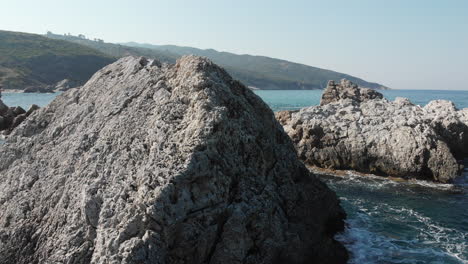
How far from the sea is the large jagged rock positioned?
9.48ft

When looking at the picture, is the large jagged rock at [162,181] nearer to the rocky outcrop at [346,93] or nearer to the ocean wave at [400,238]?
the ocean wave at [400,238]

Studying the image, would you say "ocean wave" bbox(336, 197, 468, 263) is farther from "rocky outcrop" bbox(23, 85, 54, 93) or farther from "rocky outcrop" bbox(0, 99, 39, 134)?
"rocky outcrop" bbox(23, 85, 54, 93)

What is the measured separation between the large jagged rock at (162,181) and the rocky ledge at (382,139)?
19263 millimetres

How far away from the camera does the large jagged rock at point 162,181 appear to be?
1011cm

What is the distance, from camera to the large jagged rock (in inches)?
398

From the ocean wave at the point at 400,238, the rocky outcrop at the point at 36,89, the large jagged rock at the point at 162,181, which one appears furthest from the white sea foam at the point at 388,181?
the rocky outcrop at the point at 36,89

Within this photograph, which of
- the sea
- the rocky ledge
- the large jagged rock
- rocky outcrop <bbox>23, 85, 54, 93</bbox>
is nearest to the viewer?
the large jagged rock

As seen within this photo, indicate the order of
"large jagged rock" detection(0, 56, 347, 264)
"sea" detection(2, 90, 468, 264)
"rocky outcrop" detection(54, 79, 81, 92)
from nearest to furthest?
"large jagged rock" detection(0, 56, 347, 264) < "sea" detection(2, 90, 468, 264) < "rocky outcrop" detection(54, 79, 81, 92)

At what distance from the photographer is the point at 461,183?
3058cm

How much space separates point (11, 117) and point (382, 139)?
5297 cm

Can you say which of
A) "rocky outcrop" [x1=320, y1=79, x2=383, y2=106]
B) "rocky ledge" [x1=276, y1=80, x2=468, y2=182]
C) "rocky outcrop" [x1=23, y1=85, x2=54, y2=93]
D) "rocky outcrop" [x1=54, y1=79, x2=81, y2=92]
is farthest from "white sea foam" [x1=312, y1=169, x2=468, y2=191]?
"rocky outcrop" [x1=54, y1=79, x2=81, y2=92]

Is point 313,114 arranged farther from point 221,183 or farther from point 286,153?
point 221,183

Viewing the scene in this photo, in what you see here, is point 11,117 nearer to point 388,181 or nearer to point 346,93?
point 346,93

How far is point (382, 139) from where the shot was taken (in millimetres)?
33781
